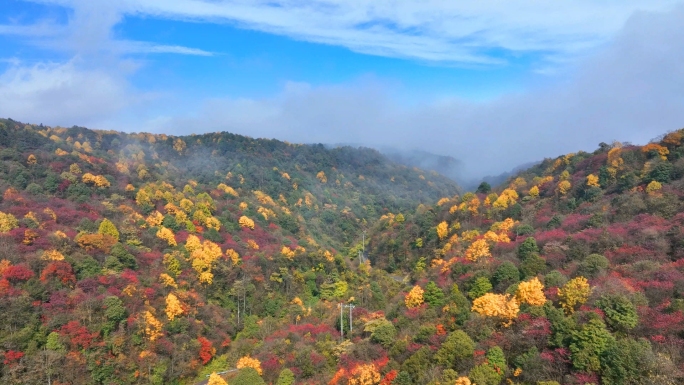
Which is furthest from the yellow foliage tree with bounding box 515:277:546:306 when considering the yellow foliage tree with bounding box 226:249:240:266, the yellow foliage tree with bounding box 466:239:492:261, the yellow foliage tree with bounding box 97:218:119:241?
the yellow foliage tree with bounding box 97:218:119:241

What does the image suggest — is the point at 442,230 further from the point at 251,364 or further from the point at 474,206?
the point at 251,364

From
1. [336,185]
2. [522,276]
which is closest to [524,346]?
[522,276]

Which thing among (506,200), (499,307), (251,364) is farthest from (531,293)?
(506,200)

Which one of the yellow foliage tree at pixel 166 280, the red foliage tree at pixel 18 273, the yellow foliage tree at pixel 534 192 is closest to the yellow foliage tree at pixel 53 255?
the red foliage tree at pixel 18 273

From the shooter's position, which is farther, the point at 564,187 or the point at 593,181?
the point at 564,187

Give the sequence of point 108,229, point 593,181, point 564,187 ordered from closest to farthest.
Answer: point 108,229
point 593,181
point 564,187

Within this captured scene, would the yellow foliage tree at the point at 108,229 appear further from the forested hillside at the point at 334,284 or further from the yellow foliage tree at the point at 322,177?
the yellow foliage tree at the point at 322,177
